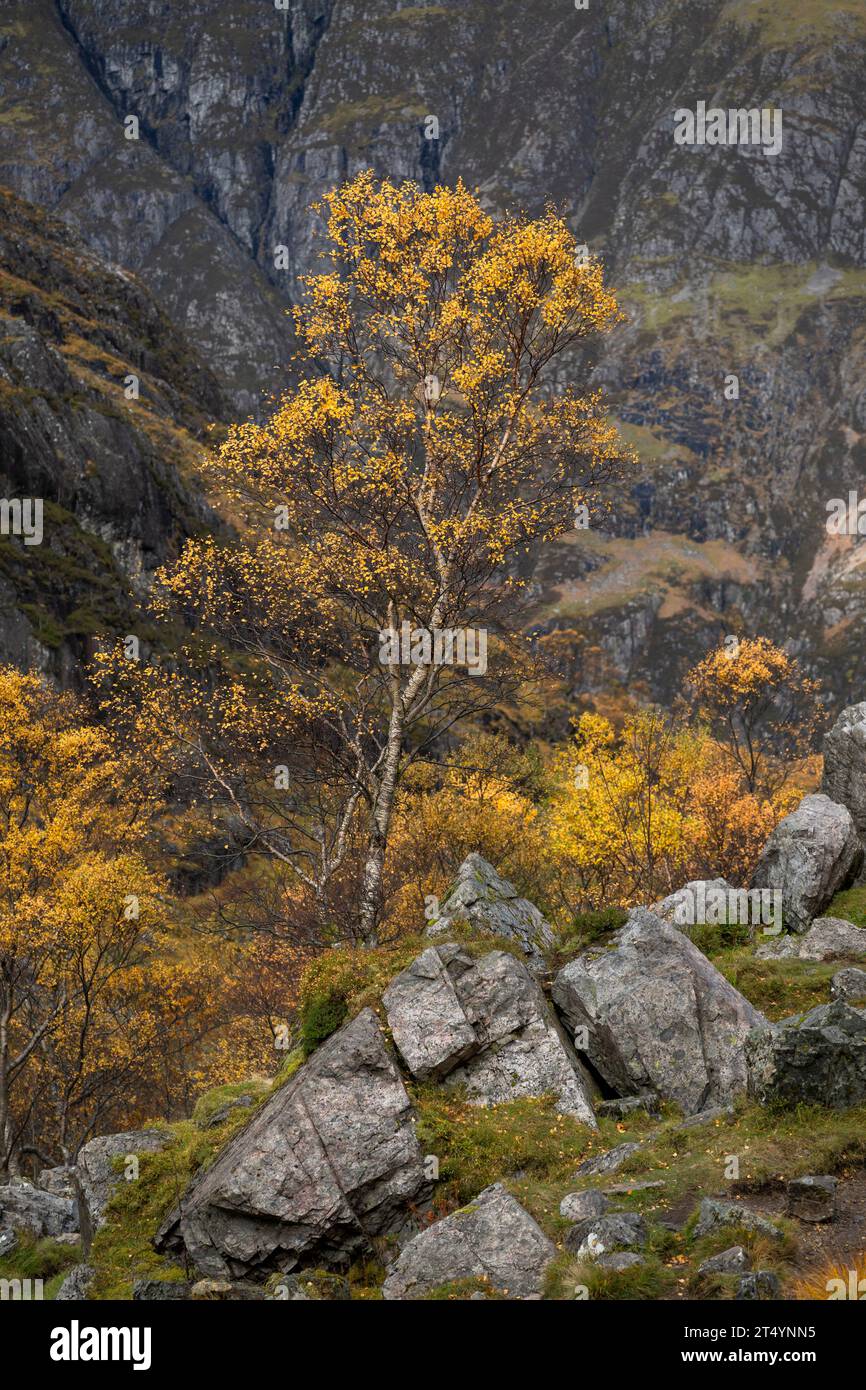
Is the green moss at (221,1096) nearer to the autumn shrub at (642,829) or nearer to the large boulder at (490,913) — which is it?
the large boulder at (490,913)

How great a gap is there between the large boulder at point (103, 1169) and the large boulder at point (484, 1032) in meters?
7.92

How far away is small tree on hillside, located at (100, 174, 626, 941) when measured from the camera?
2623 cm

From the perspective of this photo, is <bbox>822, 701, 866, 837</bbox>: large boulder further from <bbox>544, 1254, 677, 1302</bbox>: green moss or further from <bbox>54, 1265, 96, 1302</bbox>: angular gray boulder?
<bbox>54, 1265, 96, 1302</bbox>: angular gray boulder

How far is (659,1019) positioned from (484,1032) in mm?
3496

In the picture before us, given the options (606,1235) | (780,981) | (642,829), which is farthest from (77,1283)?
(642,829)

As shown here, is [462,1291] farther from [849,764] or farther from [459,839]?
[459,839]

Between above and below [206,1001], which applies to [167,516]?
above

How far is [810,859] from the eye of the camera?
31.1 metres

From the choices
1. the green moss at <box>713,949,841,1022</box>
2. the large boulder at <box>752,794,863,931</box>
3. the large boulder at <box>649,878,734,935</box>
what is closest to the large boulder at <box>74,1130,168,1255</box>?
the green moss at <box>713,949,841,1022</box>

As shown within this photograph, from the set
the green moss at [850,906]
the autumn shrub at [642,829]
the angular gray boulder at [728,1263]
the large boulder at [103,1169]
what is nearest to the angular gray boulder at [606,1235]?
the angular gray boulder at [728,1263]

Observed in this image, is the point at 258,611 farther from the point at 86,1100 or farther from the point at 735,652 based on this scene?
the point at 735,652

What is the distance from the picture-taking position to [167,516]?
114 metres
